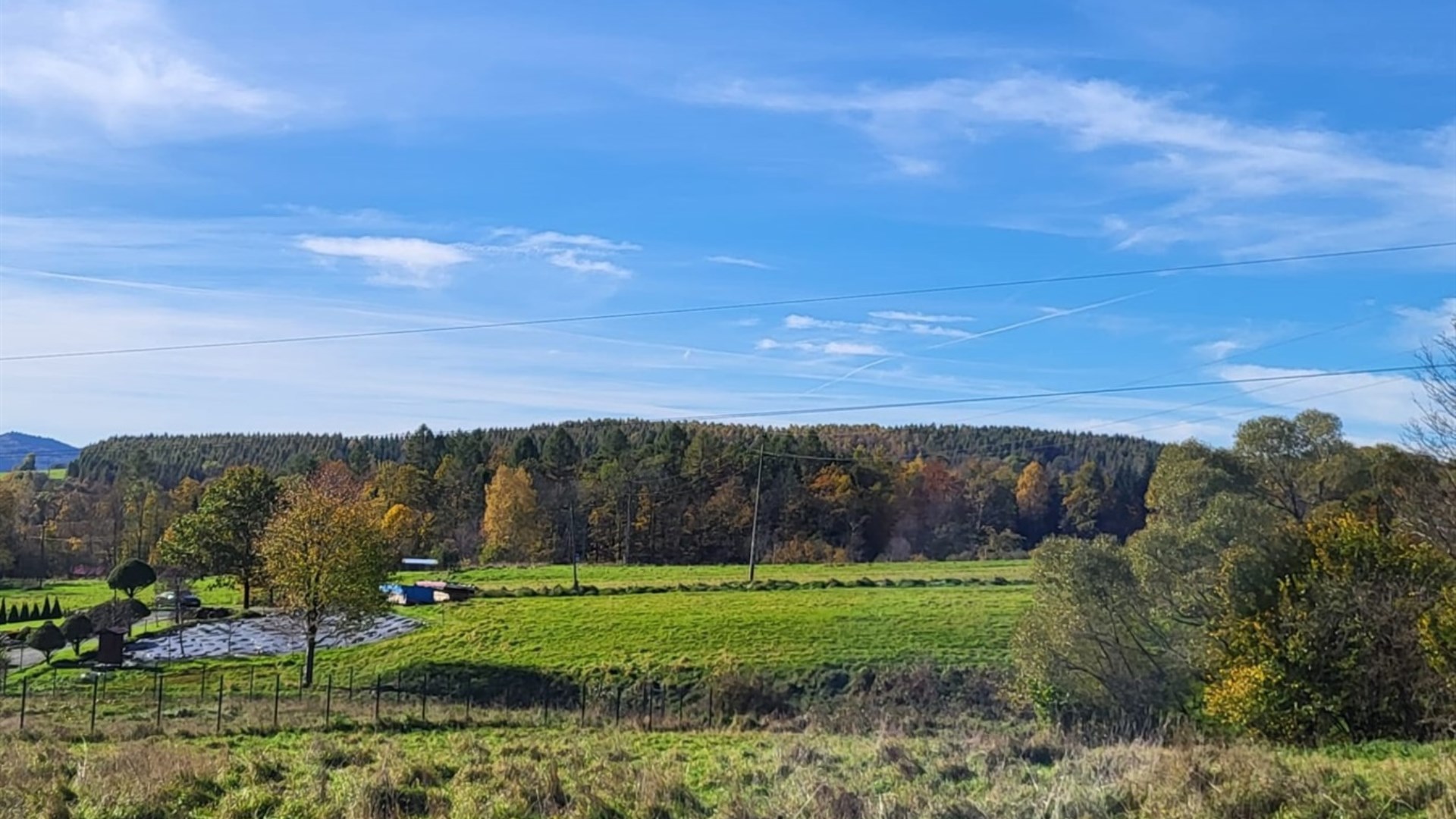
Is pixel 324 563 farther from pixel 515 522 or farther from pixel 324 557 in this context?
pixel 515 522

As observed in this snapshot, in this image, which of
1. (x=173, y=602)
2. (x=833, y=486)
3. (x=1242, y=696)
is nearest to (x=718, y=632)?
(x=1242, y=696)

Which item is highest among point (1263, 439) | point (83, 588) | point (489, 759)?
point (1263, 439)

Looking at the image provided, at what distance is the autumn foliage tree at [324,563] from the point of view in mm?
40625

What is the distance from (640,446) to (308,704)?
72.4 meters

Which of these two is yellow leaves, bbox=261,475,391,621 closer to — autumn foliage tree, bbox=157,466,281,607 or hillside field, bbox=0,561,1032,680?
hillside field, bbox=0,561,1032,680

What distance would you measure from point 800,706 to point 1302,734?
15.9m

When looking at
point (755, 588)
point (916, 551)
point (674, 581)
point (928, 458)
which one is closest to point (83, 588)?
point (674, 581)

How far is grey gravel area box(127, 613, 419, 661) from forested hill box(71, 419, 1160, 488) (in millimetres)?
39447

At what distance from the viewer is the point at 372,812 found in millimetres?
10578

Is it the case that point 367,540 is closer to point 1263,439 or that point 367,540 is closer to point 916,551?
point 1263,439

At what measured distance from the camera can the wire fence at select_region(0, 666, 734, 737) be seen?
2588cm

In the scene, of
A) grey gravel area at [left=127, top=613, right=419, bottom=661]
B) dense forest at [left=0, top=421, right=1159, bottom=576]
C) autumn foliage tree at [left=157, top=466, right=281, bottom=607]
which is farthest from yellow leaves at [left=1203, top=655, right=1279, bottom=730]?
dense forest at [left=0, top=421, right=1159, bottom=576]

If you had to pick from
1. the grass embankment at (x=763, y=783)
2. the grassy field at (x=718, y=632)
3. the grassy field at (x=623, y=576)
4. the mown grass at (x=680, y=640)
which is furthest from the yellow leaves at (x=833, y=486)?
the grass embankment at (x=763, y=783)

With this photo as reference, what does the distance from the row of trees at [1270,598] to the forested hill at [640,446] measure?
2553cm
